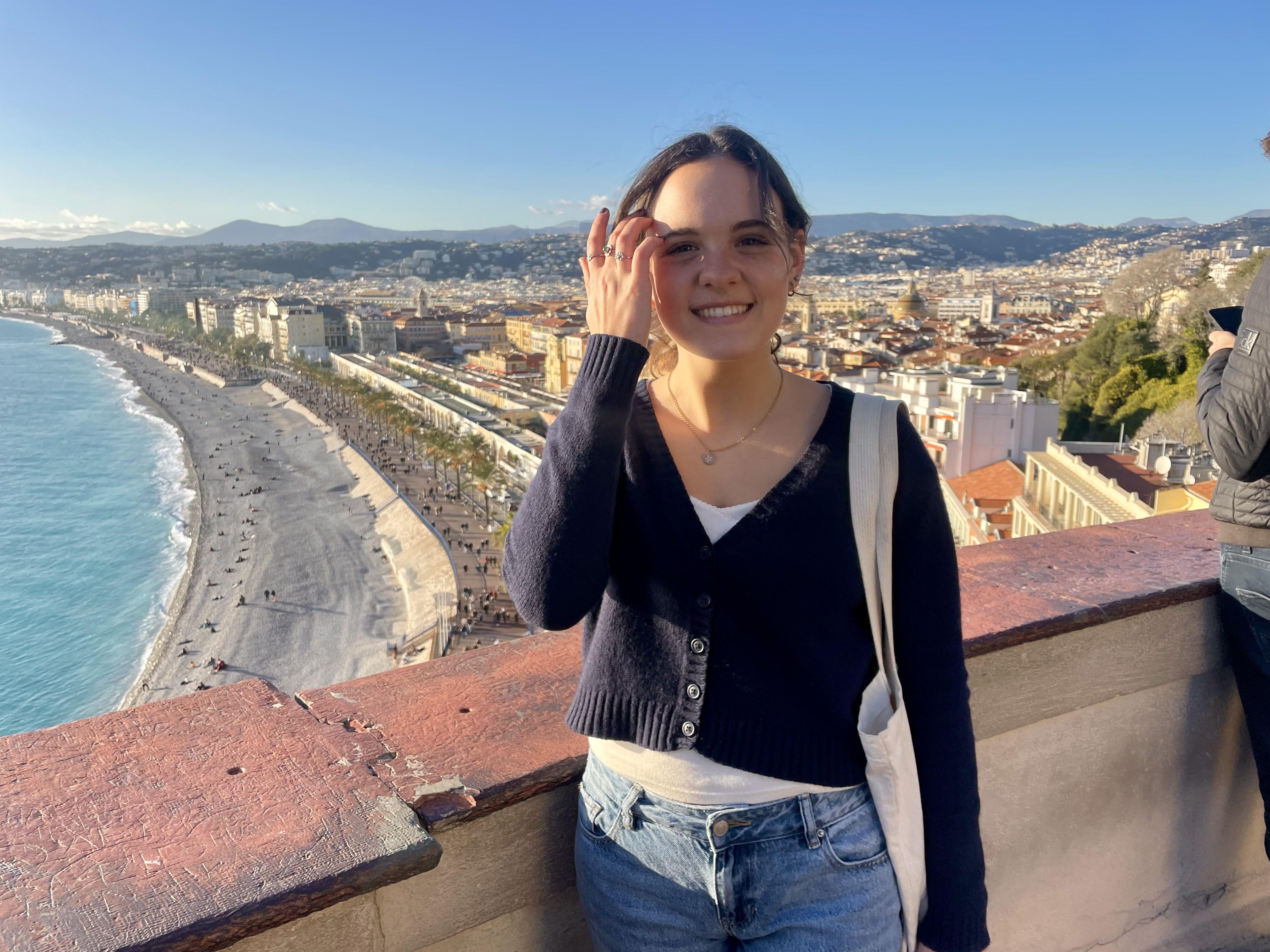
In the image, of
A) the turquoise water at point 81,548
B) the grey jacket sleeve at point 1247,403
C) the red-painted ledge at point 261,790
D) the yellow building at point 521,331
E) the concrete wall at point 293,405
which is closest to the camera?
the red-painted ledge at point 261,790

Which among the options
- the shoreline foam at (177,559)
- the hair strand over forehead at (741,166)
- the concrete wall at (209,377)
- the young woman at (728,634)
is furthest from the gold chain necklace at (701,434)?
the concrete wall at (209,377)

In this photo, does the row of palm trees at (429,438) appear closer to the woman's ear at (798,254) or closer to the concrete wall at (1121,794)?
the concrete wall at (1121,794)

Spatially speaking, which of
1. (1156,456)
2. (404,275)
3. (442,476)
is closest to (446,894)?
(1156,456)

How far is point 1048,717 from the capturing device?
1197 millimetres

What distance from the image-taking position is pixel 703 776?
0.76m

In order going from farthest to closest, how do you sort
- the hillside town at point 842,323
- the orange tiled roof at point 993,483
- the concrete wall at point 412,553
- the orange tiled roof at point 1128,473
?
the concrete wall at point 412,553, the orange tiled roof at point 993,483, the hillside town at point 842,323, the orange tiled roof at point 1128,473

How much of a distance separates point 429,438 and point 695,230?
83.9 feet

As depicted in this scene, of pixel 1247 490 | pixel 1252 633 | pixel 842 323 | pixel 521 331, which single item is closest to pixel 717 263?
pixel 1247 490

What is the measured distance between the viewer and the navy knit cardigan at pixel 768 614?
30.1 inches

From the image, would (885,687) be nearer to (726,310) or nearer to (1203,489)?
(726,310)

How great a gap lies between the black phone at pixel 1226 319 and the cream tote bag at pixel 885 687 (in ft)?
2.43

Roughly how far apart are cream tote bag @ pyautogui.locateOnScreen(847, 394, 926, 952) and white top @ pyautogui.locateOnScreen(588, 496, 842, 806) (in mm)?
48

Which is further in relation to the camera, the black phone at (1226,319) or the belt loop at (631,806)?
the black phone at (1226,319)

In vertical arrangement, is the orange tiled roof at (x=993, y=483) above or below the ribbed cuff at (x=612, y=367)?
below
